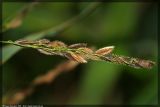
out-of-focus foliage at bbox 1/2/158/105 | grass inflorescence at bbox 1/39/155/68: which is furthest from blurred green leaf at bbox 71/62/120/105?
grass inflorescence at bbox 1/39/155/68

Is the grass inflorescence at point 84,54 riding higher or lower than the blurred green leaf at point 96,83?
higher

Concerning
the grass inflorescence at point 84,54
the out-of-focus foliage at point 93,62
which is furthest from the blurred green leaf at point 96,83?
the grass inflorescence at point 84,54

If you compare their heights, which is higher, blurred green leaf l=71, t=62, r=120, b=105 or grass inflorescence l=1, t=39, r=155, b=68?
grass inflorescence l=1, t=39, r=155, b=68

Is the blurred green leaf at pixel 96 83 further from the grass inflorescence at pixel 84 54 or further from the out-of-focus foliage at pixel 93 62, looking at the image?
the grass inflorescence at pixel 84 54

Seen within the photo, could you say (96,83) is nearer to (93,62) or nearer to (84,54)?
(93,62)

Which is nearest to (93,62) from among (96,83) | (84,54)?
(96,83)

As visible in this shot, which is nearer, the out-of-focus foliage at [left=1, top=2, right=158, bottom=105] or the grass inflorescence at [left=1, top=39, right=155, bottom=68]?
the grass inflorescence at [left=1, top=39, right=155, bottom=68]

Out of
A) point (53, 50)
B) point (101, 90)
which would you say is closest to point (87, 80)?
point (101, 90)

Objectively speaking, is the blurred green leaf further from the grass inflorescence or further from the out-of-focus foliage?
the grass inflorescence
